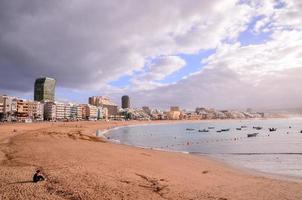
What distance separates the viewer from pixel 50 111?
174875 millimetres

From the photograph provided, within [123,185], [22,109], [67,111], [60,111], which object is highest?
[22,109]

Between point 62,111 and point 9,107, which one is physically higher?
point 9,107

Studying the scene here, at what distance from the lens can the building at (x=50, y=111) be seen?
173962 mm

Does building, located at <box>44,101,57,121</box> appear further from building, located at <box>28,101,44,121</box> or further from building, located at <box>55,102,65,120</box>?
building, located at <box>28,101,44,121</box>

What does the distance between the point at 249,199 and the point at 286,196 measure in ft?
6.61

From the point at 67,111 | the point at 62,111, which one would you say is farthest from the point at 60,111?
the point at 67,111

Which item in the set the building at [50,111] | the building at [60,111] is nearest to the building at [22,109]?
the building at [50,111]

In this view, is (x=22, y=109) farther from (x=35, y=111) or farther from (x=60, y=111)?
(x=60, y=111)

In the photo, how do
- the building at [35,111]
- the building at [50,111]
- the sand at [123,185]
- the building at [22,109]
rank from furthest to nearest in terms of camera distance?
1. the building at [50,111]
2. the building at [35,111]
3. the building at [22,109]
4. the sand at [123,185]

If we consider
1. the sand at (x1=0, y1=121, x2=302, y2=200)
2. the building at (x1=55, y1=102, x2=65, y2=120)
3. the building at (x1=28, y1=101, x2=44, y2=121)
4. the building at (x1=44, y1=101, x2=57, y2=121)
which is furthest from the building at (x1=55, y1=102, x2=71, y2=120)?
the sand at (x1=0, y1=121, x2=302, y2=200)

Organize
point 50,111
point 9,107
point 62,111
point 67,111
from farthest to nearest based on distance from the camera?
point 67,111, point 62,111, point 50,111, point 9,107

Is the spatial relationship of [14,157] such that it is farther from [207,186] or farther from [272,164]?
[272,164]

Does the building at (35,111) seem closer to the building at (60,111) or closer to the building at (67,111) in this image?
the building at (60,111)

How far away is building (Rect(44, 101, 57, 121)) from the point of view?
174 metres
